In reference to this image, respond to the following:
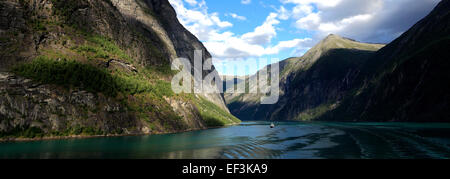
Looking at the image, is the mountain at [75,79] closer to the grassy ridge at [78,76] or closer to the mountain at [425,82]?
the grassy ridge at [78,76]

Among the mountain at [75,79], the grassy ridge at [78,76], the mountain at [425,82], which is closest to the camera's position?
the mountain at [75,79]

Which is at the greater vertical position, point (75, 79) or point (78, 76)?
point (78, 76)

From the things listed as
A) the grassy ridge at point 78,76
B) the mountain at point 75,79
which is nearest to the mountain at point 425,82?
the mountain at point 75,79

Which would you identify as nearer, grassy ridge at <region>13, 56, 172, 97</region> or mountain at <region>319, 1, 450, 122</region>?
grassy ridge at <region>13, 56, 172, 97</region>

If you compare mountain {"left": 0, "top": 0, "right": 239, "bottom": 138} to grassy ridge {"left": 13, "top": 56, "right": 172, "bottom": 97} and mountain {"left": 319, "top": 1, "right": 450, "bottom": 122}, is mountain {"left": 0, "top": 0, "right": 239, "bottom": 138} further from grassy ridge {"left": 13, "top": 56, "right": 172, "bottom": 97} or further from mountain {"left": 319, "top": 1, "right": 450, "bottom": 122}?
mountain {"left": 319, "top": 1, "right": 450, "bottom": 122}

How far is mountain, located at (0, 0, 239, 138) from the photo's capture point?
226ft

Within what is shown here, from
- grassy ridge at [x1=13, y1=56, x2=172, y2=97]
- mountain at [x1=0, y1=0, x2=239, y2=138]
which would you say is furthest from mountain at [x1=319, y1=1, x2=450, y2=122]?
grassy ridge at [x1=13, y1=56, x2=172, y2=97]

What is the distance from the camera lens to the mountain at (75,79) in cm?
6900

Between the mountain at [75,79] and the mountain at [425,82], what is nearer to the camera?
the mountain at [75,79]

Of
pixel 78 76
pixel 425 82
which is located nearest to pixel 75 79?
pixel 78 76

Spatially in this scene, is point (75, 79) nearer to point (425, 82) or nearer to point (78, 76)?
point (78, 76)

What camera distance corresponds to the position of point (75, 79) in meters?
80.4

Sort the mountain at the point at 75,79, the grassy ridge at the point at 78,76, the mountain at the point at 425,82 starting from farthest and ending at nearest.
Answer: the mountain at the point at 425,82 < the grassy ridge at the point at 78,76 < the mountain at the point at 75,79
